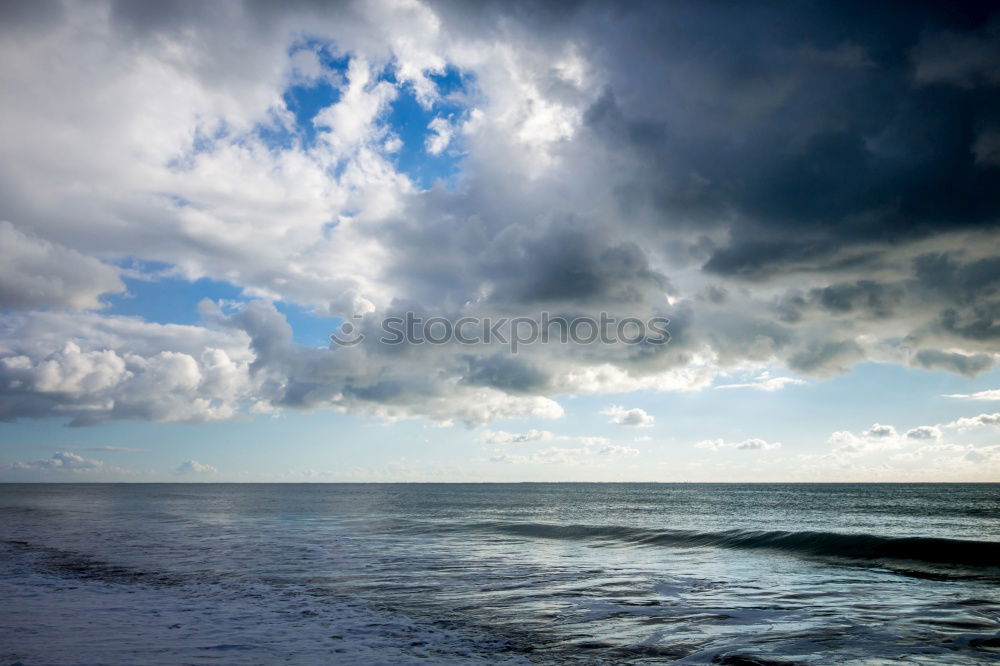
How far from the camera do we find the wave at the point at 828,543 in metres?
28.0

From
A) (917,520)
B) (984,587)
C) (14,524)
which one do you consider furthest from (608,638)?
(14,524)

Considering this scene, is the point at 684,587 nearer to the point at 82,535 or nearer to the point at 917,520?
the point at 82,535

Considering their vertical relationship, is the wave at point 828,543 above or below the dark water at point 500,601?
below

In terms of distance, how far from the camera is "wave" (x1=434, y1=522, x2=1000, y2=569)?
27966 mm

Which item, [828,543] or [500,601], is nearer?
[500,601]

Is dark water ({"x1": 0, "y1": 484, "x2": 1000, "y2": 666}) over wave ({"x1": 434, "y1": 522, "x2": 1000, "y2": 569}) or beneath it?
over

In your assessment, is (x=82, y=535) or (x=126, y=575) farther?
(x=82, y=535)

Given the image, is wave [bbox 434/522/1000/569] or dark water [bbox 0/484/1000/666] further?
wave [bbox 434/522/1000/569]

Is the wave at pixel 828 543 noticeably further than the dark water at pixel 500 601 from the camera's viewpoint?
Yes

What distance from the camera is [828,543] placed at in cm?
3284

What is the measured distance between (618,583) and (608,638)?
8.06 meters

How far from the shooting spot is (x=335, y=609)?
15.7 metres

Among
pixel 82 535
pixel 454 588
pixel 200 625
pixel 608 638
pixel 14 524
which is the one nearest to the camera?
pixel 608 638

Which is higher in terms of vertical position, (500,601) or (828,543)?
(500,601)
